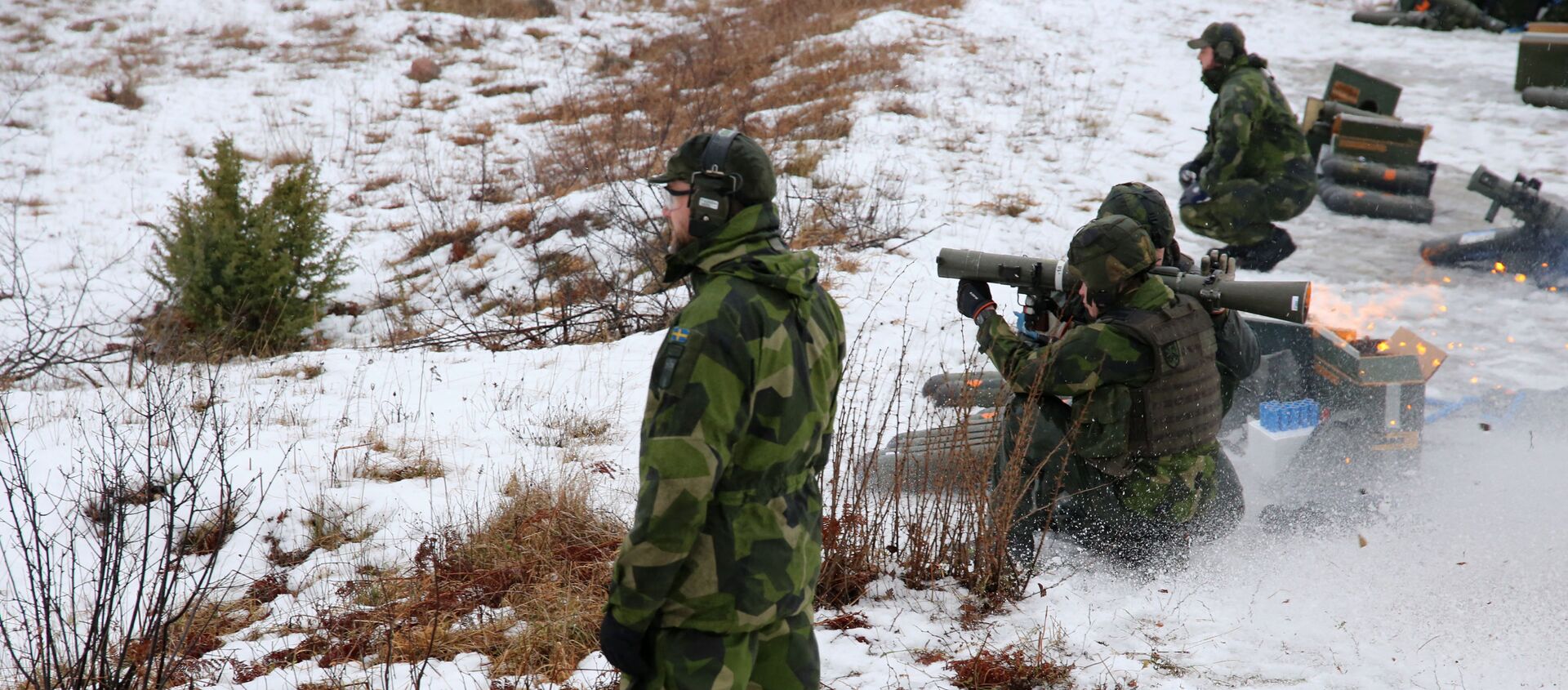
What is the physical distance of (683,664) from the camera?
6.81ft

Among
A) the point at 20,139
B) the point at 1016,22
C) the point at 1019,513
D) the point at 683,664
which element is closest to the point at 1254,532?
the point at 1019,513

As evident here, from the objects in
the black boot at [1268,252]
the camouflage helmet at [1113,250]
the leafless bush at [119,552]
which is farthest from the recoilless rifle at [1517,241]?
the leafless bush at [119,552]

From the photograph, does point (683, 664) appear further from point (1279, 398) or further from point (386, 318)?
point (386, 318)

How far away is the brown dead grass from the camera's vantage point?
10664 millimetres

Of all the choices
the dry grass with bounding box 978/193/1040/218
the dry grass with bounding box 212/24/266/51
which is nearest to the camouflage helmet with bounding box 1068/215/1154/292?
the dry grass with bounding box 978/193/1040/218

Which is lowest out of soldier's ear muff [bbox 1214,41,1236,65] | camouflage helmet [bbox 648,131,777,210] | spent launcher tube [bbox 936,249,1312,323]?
spent launcher tube [bbox 936,249,1312,323]

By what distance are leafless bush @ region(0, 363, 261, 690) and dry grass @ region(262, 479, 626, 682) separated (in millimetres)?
457

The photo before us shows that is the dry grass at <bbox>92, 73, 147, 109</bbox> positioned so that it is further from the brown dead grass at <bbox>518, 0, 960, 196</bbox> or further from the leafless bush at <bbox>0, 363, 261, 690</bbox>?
the leafless bush at <bbox>0, 363, 261, 690</bbox>

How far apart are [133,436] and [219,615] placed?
1811 mm

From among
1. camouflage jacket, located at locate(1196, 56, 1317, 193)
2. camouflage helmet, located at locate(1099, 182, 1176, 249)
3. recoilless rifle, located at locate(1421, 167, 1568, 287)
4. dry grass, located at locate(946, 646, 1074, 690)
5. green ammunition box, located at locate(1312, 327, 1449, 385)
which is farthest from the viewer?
recoilless rifle, located at locate(1421, 167, 1568, 287)

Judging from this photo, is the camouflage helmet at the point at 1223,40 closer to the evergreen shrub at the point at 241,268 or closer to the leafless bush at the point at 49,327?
the evergreen shrub at the point at 241,268

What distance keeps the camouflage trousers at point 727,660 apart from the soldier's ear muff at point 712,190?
833 millimetres

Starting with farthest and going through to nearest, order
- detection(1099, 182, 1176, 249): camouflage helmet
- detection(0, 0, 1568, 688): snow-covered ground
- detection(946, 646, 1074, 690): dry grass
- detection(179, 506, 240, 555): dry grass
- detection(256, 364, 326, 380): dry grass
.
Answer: detection(256, 364, 326, 380): dry grass → detection(1099, 182, 1176, 249): camouflage helmet → detection(179, 506, 240, 555): dry grass → detection(0, 0, 1568, 688): snow-covered ground → detection(946, 646, 1074, 690): dry grass

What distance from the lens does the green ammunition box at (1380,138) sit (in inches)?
340
